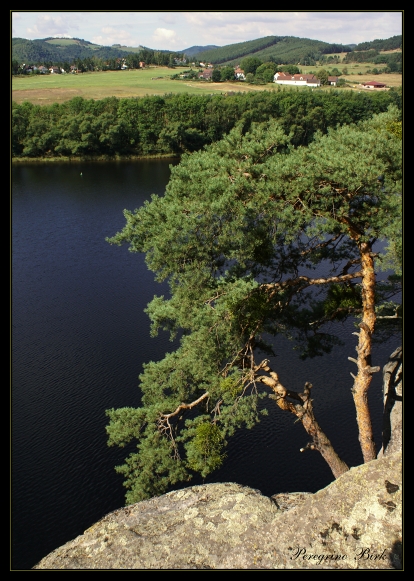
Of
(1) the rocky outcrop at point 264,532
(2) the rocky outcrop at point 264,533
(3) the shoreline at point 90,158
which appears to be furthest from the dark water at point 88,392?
(3) the shoreline at point 90,158

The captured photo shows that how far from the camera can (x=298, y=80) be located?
10994cm

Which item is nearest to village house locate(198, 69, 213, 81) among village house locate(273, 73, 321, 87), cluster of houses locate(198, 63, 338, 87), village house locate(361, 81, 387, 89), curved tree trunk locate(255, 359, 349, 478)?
cluster of houses locate(198, 63, 338, 87)

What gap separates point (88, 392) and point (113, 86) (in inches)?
3525

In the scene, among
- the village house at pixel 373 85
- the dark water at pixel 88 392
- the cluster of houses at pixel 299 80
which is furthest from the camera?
the cluster of houses at pixel 299 80

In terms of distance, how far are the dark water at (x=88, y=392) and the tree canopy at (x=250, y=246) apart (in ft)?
15.2

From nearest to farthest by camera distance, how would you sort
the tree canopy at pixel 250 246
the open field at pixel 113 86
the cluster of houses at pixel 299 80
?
the tree canopy at pixel 250 246, the open field at pixel 113 86, the cluster of houses at pixel 299 80

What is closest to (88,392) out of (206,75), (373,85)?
(373,85)

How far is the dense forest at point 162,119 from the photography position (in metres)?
69.2

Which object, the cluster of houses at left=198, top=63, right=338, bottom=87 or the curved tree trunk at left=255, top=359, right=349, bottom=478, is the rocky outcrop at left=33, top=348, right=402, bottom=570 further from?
the cluster of houses at left=198, top=63, right=338, bottom=87

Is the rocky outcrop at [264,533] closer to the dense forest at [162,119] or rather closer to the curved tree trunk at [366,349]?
the curved tree trunk at [366,349]

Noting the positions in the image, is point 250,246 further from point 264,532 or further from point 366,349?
point 264,532

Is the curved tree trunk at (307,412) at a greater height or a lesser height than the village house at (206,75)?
lesser

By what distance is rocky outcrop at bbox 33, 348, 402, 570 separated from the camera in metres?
9.54
